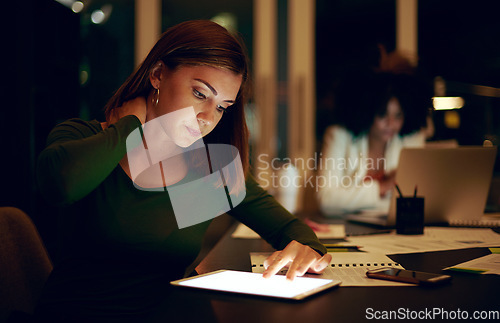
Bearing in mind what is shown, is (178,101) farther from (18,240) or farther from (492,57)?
(492,57)

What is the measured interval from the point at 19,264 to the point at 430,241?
1210 millimetres

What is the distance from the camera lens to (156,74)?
1.17 meters

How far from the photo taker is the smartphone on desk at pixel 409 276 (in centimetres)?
84

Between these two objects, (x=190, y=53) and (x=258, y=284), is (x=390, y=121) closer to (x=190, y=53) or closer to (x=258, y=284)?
(x=190, y=53)

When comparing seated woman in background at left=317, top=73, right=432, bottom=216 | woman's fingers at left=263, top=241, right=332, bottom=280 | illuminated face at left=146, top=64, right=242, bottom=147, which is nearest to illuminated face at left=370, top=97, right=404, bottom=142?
seated woman in background at left=317, top=73, right=432, bottom=216

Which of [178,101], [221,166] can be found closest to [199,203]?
[221,166]

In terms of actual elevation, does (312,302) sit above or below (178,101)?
below

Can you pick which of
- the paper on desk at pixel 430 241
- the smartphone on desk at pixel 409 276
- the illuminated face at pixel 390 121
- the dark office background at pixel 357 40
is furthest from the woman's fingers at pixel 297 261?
the dark office background at pixel 357 40

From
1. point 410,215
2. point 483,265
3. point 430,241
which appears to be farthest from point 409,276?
point 410,215

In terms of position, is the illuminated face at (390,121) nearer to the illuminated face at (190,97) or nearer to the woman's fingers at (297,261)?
the illuminated face at (190,97)

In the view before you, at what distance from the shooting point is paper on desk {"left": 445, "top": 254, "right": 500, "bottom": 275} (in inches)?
37.8

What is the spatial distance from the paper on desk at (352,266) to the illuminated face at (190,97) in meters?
0.38

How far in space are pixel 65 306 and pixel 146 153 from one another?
0.45 m

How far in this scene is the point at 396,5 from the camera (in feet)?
12.7
